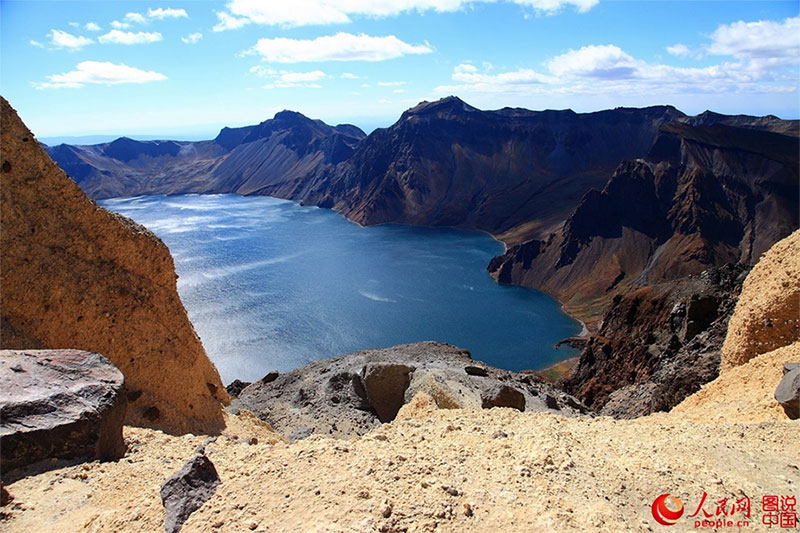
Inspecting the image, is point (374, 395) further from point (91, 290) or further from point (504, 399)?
point (91, 290)

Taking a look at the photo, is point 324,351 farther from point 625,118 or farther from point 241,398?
point 625,118

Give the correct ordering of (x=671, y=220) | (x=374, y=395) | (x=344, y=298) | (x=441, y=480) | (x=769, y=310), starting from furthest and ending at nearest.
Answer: (x=671, y=220) < (x=344, y=298) < (x=374, y=395) < (x=769, y=310) < (x=441, y=480)

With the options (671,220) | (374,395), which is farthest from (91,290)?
(671,220)

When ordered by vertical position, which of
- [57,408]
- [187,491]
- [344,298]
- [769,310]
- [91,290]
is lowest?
[344,298]

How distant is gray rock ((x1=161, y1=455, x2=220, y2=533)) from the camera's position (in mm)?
8062

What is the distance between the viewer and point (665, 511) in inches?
318

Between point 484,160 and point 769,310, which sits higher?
point 484,160

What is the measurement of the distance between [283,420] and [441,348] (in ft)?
52.5

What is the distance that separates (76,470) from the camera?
9703 millimetres

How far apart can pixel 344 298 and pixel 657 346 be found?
2346 inches

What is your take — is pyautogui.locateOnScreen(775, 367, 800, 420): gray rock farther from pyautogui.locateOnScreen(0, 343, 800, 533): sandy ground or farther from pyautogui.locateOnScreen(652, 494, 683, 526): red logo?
pyautogui.locateOnScreen(652, 494, 683, 526): red logo

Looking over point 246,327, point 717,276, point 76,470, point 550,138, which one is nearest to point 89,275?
point 76,470

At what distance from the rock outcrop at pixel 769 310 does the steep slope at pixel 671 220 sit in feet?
228

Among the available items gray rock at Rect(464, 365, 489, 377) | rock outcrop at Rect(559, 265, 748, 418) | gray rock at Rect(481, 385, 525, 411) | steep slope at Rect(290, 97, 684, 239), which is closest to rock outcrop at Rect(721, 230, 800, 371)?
rock outcrop at Rect(559, 265, 748, 418)
